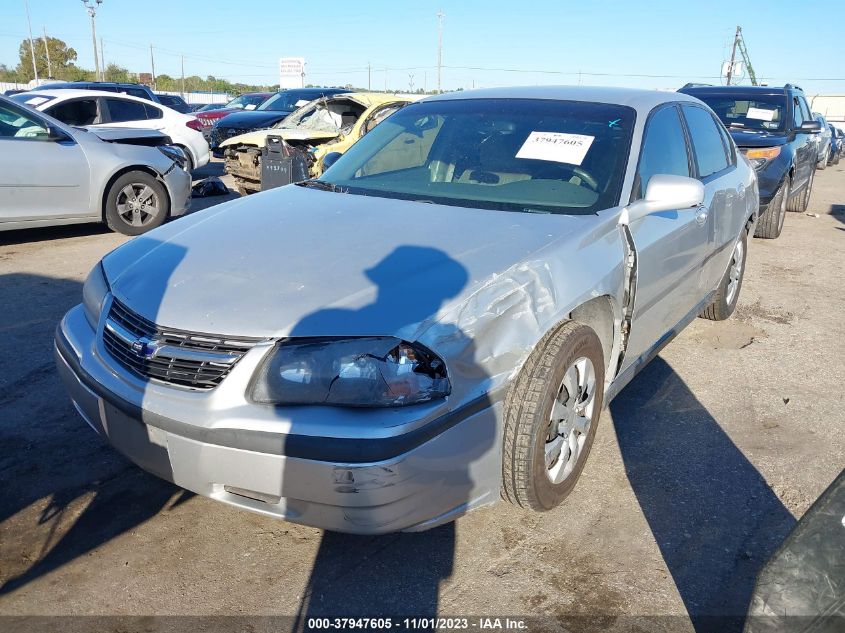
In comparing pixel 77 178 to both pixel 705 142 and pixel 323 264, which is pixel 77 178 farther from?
pixel 705 142

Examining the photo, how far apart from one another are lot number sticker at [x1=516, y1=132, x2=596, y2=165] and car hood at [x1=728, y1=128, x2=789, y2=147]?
5.92 metres

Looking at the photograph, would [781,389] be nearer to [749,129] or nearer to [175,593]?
[175,593]

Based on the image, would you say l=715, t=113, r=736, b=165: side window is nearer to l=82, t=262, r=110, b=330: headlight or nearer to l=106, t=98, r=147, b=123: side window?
l=82, t=262, r=110, b=330: headlight

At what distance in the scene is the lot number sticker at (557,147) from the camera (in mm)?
3367

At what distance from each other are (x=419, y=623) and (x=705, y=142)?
3523 millimetres

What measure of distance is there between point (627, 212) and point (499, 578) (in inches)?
63.7

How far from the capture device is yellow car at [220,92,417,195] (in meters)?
9.48

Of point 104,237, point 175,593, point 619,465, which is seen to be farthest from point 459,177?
point 104,237

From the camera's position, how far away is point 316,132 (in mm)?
10016

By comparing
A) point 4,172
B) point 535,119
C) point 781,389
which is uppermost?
point 535,119

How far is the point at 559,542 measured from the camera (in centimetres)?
271

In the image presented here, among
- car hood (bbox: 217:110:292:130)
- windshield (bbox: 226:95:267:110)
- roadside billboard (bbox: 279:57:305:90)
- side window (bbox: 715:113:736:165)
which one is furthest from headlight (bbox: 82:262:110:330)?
roadside billboard (bbox: 279:57:305:90)

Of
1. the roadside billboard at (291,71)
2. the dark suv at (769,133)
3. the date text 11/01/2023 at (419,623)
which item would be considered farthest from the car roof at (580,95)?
the roadside billboard at (291,71)

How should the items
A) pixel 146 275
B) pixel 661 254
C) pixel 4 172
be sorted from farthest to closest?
pixel 4 172
pixel 661 254
pixel 146 275
